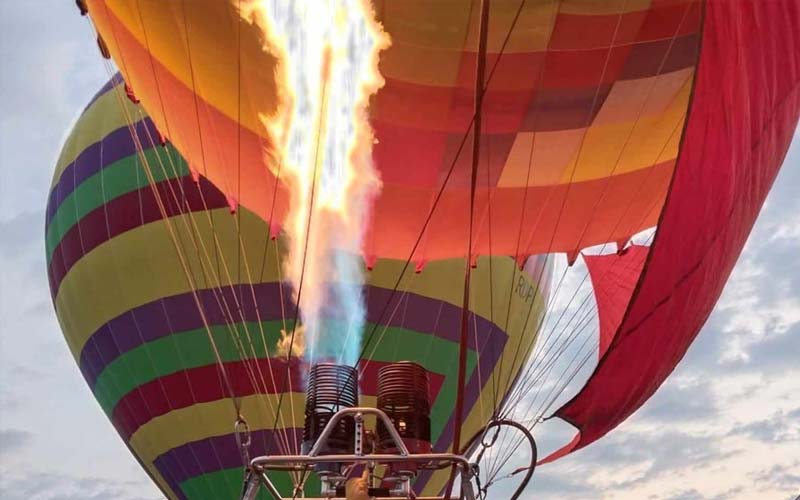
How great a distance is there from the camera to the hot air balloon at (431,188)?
5.89 metres

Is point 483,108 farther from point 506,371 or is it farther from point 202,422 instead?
point 202,422

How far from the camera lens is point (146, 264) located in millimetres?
11203

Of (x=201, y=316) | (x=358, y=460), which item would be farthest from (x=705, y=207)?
(x=201, y=316)

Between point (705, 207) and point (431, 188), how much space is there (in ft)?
8.65

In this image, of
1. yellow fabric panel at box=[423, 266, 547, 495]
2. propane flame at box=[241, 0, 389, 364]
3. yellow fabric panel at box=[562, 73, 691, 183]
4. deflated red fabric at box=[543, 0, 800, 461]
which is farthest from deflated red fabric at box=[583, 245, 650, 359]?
yellow fabric panel at box=[423, 266, 547, 495]

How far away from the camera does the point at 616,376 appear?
580cm

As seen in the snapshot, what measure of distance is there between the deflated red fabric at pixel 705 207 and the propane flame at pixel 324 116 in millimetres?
2309

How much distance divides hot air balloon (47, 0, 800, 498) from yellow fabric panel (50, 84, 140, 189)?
68 cm

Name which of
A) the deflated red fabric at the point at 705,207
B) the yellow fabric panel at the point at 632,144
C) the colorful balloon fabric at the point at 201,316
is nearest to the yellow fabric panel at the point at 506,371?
the colorful balloon fabric at the point at 201,316

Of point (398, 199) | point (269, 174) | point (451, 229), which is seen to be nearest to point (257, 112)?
point (269, 174)

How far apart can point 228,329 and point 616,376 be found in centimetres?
579

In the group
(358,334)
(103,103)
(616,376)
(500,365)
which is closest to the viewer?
(616,376)

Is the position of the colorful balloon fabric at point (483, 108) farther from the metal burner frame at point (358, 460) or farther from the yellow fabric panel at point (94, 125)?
the yellow fabric panel at point (94, 125)

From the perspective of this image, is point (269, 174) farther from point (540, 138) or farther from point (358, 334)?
point (358, 334)
